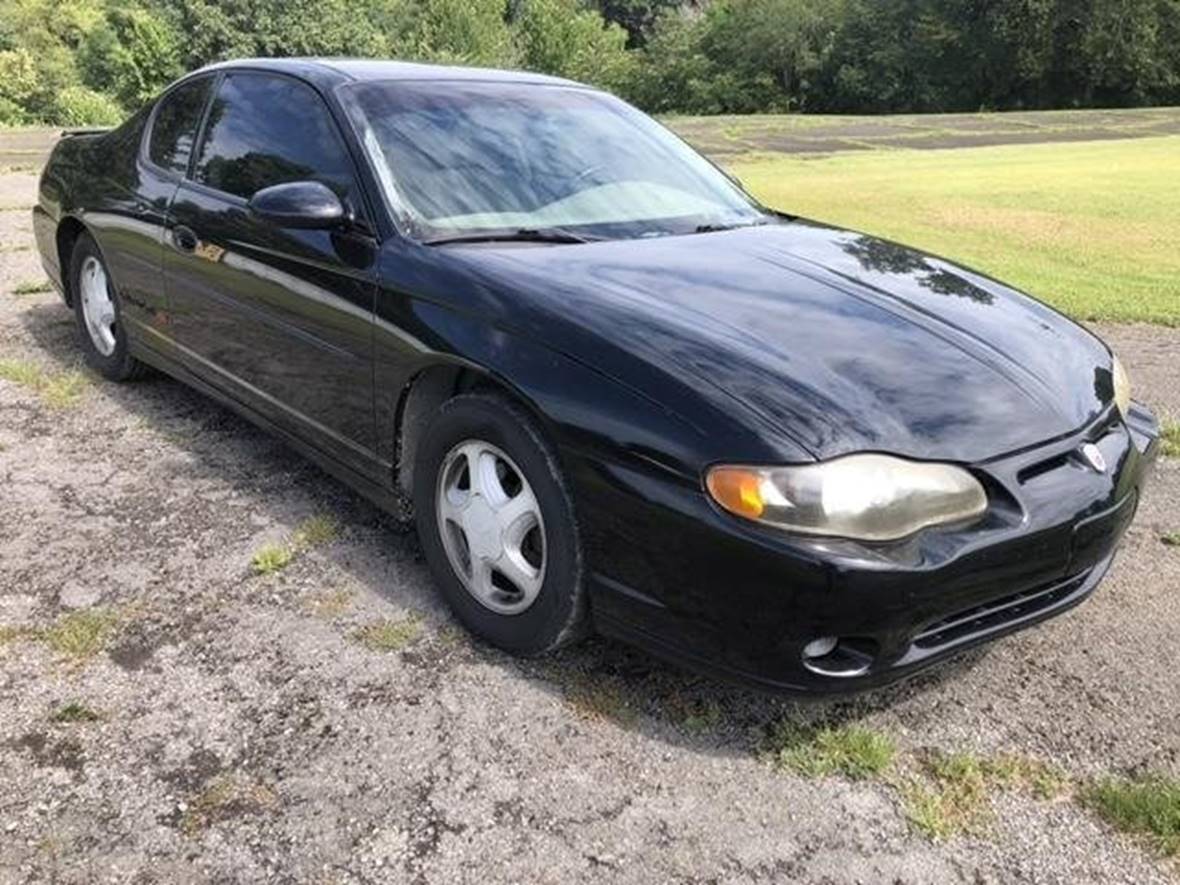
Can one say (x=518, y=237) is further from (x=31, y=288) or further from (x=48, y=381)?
(x=31, y=288)

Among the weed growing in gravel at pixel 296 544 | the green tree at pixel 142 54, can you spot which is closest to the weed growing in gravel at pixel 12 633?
the weed growing in gravel at pixel 296 544

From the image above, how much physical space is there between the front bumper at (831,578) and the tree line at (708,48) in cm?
4341

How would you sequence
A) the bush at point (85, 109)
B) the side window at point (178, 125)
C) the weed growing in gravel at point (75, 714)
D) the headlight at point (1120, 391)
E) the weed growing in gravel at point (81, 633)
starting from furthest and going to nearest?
the bush at point (85, 109) < the side window at point (178, 125) < the headlight at point (1120, 391) < the weed growing in gravel at point (81, 633) < the weed growing in gravel at point (75, 714)

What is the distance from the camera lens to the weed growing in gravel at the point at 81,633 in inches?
115

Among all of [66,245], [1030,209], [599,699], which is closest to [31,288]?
[66,245]

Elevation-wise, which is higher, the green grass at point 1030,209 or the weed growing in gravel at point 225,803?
the weed growing in gravel at point 225,803

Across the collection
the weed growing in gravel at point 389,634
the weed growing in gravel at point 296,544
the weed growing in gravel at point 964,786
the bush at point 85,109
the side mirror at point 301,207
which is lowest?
the bush at point 85,109

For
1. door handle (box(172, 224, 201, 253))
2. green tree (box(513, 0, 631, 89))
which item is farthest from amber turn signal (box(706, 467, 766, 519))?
green tree (box(513, 0, 631, 89))

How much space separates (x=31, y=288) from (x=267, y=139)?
407cm

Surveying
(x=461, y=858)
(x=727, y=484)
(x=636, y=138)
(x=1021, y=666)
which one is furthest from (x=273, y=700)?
(x=636, y=138)

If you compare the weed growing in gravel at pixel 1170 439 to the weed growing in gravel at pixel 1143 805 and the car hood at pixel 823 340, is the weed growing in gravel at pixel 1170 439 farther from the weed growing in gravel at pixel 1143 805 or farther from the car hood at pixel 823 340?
the weed growing in gravel at pixel 1143 805

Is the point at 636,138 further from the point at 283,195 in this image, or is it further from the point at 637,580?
the point at 637,580

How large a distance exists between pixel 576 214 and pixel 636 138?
2.39 ft

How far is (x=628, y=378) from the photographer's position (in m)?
2.52
